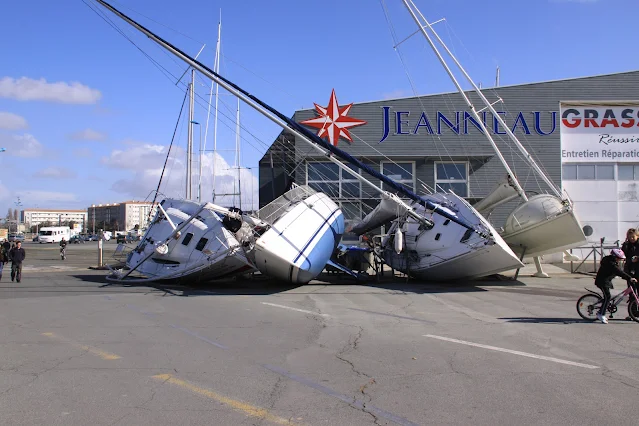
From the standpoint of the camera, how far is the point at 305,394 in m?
5.61

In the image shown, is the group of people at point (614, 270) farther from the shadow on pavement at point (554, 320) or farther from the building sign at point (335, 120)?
the building sign at point (335, 120)

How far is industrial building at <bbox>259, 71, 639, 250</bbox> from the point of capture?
27.8m

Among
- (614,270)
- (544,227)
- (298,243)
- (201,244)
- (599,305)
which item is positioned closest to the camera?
(614,270)

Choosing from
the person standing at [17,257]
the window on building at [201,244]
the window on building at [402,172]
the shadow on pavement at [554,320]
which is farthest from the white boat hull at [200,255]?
the window on building at [402,172]

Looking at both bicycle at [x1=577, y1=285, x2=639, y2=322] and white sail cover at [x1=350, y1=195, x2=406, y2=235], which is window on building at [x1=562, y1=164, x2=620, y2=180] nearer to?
white sail cover at [x1=350, y1=195, x2=406, y2=235]

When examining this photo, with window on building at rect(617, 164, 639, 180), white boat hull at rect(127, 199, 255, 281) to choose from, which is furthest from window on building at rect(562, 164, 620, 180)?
white boat hull at rect(127, 199, 255, 281)

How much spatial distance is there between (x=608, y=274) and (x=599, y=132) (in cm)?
2149

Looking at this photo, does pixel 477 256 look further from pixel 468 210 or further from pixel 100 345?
pixel 100 345

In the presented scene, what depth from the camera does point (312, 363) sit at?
6.94 metres

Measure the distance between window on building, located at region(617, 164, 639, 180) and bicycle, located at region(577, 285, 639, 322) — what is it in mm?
20950

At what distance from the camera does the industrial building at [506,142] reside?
27.8m

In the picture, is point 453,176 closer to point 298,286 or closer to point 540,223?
point 540,223

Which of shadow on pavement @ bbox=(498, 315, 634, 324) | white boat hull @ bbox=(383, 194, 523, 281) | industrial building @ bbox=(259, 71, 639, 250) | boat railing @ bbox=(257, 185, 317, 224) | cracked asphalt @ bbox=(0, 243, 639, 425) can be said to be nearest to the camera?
cracked asphalt @ bbox=(0, 243, 639, 425)

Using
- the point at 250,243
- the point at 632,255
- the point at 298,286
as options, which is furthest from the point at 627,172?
the point at 250,243
